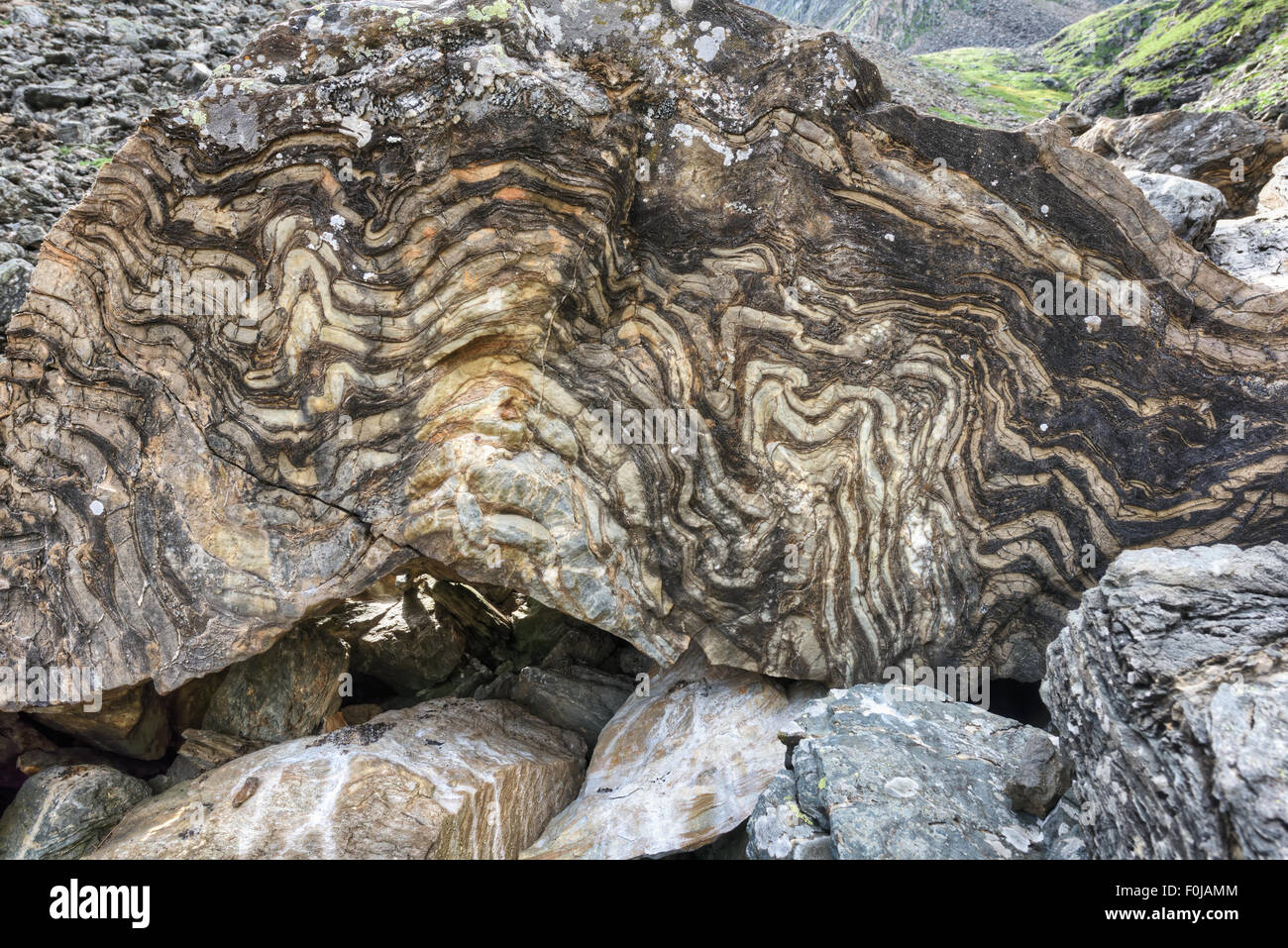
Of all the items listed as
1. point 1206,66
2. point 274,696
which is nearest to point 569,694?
point 274,696

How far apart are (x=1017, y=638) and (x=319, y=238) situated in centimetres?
723

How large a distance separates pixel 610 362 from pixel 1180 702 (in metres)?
4.83

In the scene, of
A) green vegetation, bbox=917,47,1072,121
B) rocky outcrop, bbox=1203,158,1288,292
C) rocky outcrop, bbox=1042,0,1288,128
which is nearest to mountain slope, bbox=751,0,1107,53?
green vegetation, bbox=917,47,1072,121

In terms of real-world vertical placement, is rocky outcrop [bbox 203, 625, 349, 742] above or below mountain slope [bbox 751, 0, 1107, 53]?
below

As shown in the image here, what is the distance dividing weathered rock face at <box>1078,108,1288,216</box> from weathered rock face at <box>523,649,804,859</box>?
31.0ft

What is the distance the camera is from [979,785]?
5.15 m

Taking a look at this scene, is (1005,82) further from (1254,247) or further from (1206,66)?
(1254,247)

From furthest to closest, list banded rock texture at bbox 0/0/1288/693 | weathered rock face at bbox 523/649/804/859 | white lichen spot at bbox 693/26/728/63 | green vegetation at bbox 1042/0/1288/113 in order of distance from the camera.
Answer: green vegetation at bbox 1042/0/1288/113 < white lichen spot at bbox 693/26/728/63 < banded rock texture at bbox 0/0/1288/693 < weathered rock face at bbox 523/649/804/859

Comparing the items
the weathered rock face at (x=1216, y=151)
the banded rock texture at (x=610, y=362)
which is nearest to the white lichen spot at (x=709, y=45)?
the banded rock texture at (x=610, y=362)

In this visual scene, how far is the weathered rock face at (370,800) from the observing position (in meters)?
5.89

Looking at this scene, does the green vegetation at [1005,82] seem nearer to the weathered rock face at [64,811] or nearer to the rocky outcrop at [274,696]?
the rocky outcrop at [274,696]

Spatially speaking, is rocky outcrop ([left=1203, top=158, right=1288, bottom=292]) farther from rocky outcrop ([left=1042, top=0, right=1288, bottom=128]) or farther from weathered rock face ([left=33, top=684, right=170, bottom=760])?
weathered rock face ([left=33, top=684, right=170, bottom=760])

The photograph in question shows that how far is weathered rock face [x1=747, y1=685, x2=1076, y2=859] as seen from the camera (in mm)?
4688

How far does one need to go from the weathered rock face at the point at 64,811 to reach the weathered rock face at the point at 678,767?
379 centimetres
